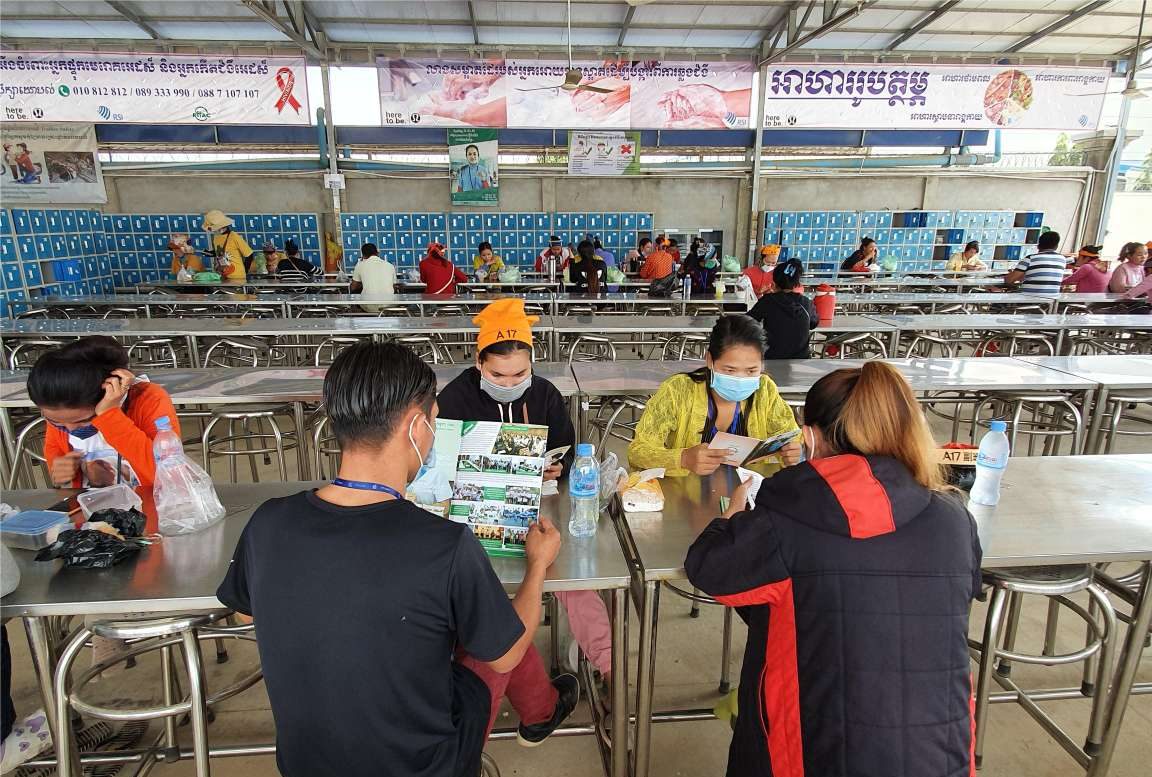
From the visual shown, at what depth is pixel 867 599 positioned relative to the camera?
1050 mm

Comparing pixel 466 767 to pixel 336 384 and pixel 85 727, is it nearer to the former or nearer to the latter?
pixel 336 384

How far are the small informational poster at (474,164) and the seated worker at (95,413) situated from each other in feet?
28.8

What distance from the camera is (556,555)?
1476 millimetres

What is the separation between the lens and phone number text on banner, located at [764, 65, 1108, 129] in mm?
8109

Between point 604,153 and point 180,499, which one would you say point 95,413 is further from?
point 604,153

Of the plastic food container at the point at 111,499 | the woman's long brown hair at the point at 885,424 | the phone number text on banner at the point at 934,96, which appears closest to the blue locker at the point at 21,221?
the plastic food container at the point at 111,499

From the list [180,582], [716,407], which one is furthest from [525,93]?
[180,582]

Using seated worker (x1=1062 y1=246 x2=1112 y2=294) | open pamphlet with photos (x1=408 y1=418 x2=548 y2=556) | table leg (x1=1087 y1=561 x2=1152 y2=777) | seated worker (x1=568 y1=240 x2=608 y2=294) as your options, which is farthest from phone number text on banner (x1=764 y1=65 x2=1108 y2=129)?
open pamphlet with photos (x1=408 y1=418 x2=548 y2=556)

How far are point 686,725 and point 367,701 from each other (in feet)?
4.51

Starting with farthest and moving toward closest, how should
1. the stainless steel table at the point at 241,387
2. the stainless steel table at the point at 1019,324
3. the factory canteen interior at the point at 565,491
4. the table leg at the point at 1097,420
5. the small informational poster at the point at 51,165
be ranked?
1. the small informational poster at the point at 51,165
2. the stainless steel table at the point at 1019,324
3. the table leg at the point at 1097,420
4. the stainless steel table at the point at 241,387
5. the factory canteen interior at the point at 565,491

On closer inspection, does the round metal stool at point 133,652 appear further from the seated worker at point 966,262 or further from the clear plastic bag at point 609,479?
the seated worker at point 966,262

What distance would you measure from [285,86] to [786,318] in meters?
6.52

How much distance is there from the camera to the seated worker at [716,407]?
2.10 metres

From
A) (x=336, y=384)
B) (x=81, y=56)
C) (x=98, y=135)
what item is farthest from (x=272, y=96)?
(x=336, y=384)
